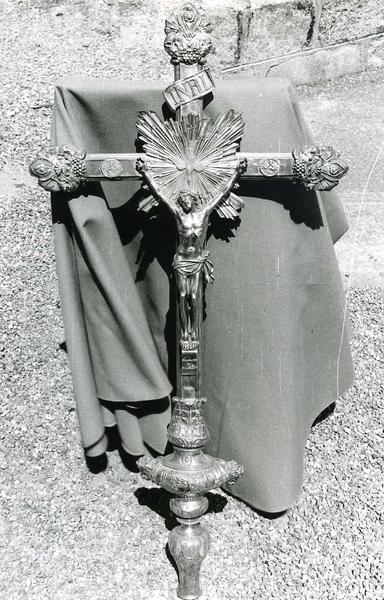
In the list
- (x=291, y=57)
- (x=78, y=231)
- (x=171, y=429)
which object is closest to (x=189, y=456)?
(x=171, y=429)

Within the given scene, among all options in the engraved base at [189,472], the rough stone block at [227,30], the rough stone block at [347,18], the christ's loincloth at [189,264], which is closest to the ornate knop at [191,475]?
the engraved base at [189,472]

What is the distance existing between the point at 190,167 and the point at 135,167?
0.17 metres

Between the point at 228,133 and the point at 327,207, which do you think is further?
the point at 327,207

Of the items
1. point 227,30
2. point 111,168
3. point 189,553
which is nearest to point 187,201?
point 111,168

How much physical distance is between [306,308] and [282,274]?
6.8 inches

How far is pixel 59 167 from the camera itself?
2.33m

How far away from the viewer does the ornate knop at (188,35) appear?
7.41ft

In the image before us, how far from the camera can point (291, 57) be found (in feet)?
14.2

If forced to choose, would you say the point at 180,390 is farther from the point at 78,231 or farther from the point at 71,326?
the point at 78,231

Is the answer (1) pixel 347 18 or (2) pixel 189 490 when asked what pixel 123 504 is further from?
Result: (1) pixel 347 18

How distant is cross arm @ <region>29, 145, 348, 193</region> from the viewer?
2.33 metres

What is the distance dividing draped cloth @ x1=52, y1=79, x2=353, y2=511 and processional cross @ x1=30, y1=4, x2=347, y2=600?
0.39 ft

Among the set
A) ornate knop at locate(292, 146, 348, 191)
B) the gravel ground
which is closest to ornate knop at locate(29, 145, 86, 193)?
ornate knop at locate(292, 146, 348, 191)

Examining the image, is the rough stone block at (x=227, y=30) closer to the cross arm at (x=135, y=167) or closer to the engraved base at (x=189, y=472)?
the cross arm at (x=135, y=167)
